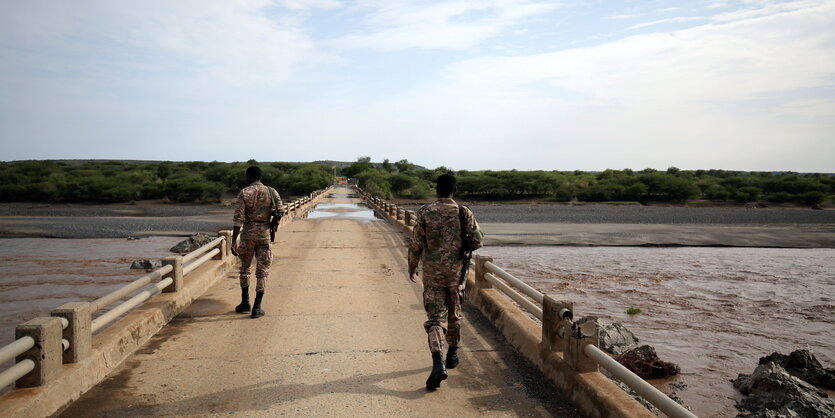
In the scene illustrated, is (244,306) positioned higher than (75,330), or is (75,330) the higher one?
(75,330)

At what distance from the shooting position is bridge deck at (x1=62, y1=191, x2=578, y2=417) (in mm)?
4781

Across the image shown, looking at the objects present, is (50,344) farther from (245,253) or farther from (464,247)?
(464,247)

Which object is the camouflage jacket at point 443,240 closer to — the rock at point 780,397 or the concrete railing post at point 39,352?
the concrete railing post at point 39,352

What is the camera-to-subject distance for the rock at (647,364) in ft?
28.4

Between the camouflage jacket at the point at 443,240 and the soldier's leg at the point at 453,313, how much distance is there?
0.10 metres

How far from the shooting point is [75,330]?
196 inches

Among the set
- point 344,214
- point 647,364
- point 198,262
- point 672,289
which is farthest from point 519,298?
point 344,214

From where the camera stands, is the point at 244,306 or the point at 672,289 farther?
the point at 672,289

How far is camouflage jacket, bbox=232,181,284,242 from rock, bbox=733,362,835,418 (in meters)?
6.02

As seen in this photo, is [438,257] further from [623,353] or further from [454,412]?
[623,353]

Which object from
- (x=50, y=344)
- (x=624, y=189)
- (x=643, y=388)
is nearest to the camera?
(x=643, y=388)

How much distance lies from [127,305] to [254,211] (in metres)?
1.84

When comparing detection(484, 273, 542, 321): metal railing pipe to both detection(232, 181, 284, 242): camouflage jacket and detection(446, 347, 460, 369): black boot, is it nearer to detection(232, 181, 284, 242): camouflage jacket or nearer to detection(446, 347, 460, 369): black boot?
detection(446, 347, 460, 369): black boot

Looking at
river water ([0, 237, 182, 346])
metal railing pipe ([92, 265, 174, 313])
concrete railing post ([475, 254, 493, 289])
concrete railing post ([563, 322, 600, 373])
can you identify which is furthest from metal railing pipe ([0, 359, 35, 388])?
river water ([0, 237, 182, 346])
